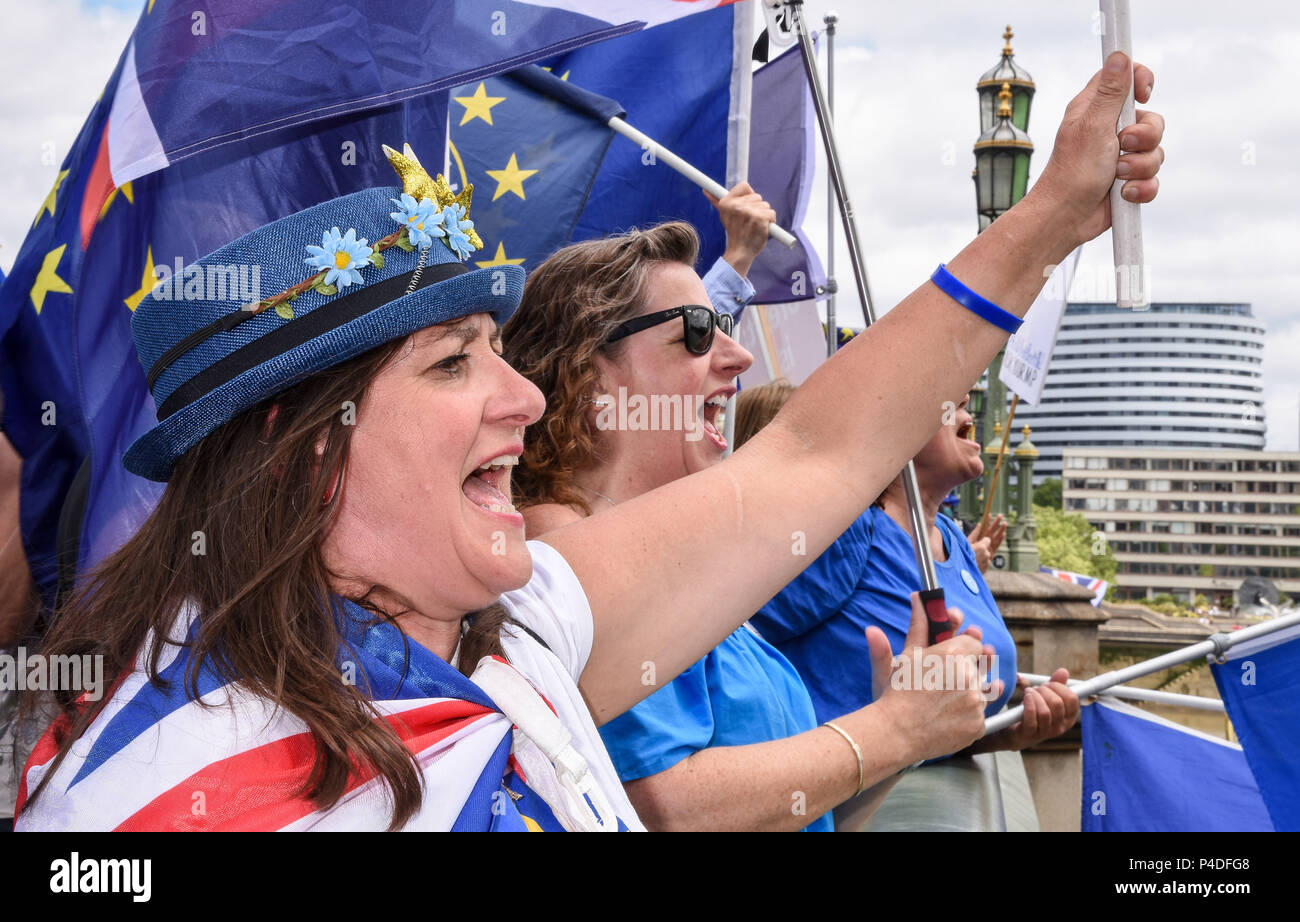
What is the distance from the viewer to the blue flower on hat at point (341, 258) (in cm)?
161

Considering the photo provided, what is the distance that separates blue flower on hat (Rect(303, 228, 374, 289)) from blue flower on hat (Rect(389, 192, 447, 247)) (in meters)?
0.08

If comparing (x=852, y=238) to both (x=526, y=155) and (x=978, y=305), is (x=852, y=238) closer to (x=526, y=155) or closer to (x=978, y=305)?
(x=978, y=305)

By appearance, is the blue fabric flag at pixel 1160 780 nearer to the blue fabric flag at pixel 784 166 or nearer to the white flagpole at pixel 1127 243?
the white flagpole at pixel 1127 243

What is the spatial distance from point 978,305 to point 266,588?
42.9 inches

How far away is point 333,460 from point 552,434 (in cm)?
122

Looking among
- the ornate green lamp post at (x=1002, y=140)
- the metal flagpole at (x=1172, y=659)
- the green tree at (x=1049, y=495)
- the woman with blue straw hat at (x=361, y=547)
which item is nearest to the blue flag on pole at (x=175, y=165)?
the woman with blue straw hat at (x=361, y=547)

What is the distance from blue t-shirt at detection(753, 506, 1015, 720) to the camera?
11.9 feet

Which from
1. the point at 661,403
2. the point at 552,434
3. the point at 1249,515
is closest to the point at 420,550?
the point at 552,434

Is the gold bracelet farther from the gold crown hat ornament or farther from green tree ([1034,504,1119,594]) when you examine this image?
green tree ([1034,504,1119,594])

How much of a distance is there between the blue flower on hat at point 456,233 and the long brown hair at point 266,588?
21 centimetres

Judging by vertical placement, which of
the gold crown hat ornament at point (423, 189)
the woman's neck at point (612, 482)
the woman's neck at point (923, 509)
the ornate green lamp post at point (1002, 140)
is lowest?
the woman's neck at point (923, 509)

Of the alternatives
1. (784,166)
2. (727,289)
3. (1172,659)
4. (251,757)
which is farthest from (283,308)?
(784,166)

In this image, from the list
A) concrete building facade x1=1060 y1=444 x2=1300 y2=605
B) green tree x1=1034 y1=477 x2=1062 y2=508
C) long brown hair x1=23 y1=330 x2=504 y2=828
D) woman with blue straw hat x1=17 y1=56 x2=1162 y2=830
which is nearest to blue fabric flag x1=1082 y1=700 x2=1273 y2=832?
woman with blue straw hat x1=17 y1=56 x2=1162 y2=830

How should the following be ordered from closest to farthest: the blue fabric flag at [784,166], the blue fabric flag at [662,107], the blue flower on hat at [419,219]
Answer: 1. the blue flower on hat at [419,219]
2. the blue fabric flag at [662,107]
3. the blue fabric flag at [784,166]
